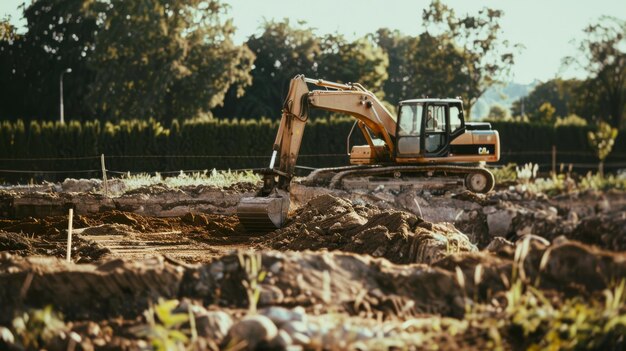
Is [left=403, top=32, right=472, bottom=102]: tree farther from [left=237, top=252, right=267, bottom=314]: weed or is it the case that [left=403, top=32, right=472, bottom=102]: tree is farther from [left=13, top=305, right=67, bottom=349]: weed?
[left=13, top=305, right=67, bottom=349]: weed

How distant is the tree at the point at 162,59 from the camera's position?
46.1 meters

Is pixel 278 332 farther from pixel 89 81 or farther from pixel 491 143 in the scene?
pixel 89 81

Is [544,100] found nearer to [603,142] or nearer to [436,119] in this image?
[436,119]

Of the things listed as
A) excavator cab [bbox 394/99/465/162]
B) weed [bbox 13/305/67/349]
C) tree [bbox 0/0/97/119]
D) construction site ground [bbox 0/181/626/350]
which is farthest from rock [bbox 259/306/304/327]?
tree [bbox 0/0/97/119]

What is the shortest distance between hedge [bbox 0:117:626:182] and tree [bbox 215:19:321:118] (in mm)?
20191

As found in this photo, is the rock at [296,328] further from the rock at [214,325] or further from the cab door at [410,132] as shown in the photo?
the cab door at [410,132]

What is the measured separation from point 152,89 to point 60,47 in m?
10.7

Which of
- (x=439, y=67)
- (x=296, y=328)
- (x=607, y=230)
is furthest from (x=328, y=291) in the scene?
(x=439, y=67)

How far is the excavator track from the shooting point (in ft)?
63.3

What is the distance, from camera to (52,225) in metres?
16.3

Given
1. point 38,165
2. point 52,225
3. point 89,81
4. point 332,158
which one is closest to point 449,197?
point 52,225

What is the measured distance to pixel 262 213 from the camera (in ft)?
50.8

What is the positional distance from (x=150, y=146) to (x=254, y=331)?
98.9 feet

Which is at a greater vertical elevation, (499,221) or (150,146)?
(150,146)
